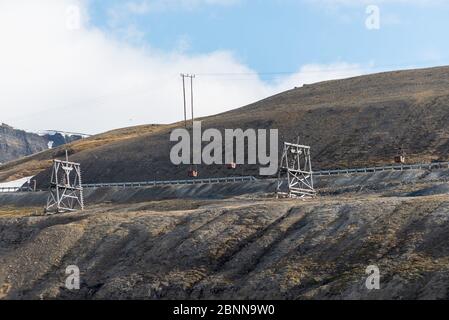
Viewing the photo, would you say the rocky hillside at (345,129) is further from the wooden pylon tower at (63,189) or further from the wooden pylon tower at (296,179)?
the wooden pylon tower at (63,189)

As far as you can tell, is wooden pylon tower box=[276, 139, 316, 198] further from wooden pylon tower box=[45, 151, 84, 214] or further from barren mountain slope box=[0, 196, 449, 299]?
wooden pylon tower box=[45, 151, 84, 214]

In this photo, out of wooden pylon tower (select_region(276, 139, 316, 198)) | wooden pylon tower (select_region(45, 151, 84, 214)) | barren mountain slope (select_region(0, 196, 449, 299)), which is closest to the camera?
barren mountain slope (select_region(0, 196, 449, 299))

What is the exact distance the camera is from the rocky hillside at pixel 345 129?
111625mm

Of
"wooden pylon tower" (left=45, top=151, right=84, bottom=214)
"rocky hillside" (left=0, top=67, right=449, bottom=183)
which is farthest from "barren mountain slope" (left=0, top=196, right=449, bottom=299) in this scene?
"rocky hillside" (left=0, top=67, right=449, bottom=183)

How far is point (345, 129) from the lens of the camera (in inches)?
4818

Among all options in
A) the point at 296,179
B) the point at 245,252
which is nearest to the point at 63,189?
the point at 296,179

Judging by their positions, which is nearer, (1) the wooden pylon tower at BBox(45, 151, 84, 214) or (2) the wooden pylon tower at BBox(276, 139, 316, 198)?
(2) the wooden pylon tower at BBox(276, 139, 316, 198)

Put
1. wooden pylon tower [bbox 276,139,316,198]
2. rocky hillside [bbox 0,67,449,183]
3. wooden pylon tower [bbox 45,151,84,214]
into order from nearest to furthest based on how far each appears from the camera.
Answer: wooden pylon tower [bbox 276,139,316,198]
wooden pylon tower [bbox 45,151,84,214]
rocky hillside [bbox 0,67,449,183]

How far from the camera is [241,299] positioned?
5212 centimetres

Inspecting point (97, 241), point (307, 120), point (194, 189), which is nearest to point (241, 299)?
point (97, 241)

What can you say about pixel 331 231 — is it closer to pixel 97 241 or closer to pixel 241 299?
pixel 241 299

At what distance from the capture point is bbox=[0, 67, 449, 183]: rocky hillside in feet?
366

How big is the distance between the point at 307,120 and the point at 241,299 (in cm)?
8099

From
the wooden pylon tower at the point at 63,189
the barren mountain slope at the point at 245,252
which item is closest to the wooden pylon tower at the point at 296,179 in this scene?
the barren mountain slope at the point at 245,252
